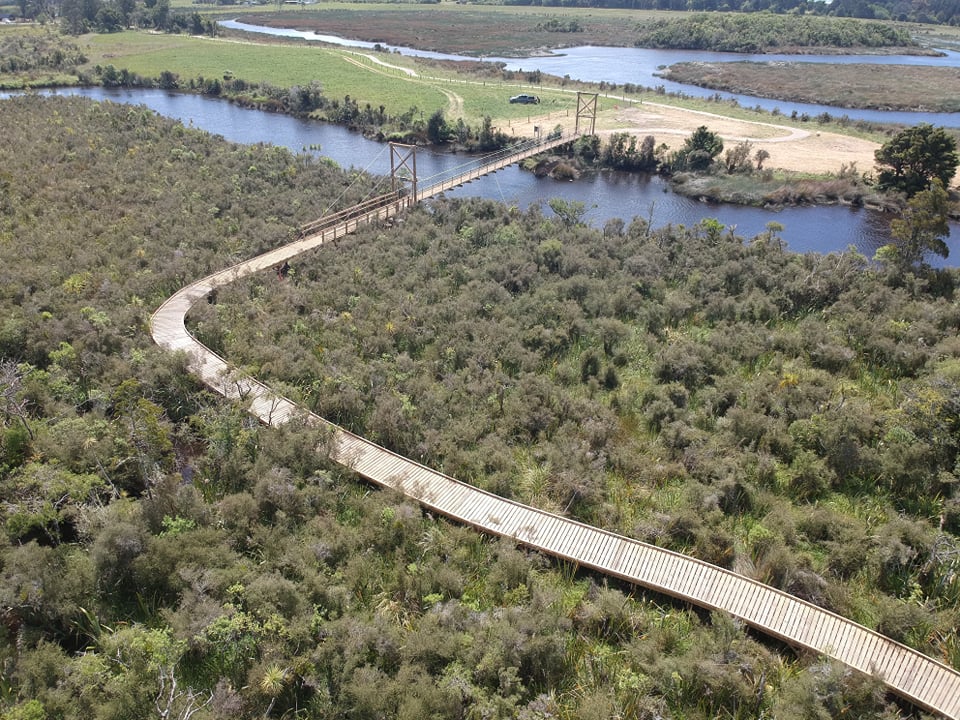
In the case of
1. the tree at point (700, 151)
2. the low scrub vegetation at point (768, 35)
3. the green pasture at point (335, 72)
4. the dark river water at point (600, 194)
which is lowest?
the dark river water at point (600, 194)

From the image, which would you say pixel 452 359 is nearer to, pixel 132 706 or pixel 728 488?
pixel 728 488

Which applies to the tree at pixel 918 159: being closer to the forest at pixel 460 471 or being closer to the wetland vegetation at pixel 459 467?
the wetland vegetation at pixel 459 467

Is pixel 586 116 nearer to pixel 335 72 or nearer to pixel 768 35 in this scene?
pixel 335 72

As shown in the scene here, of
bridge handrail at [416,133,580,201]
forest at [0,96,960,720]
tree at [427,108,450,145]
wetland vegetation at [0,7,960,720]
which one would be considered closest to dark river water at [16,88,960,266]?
bridge handrail at [416,133,580,201]

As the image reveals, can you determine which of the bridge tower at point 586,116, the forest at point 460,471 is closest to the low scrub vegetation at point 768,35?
the bridge tower at point 586,116

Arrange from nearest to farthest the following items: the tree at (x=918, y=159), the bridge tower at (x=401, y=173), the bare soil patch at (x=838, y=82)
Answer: the bridge tower at (x=401, y=173) → the tree at (x=918, y=159) → the bare soil patch at (x=838, y=82)

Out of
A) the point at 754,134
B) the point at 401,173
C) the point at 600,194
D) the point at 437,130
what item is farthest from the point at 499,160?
the point at 754,134

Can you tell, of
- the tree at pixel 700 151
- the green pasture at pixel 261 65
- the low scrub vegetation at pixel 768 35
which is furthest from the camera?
the low scrub vegetation at pixel 768 35
